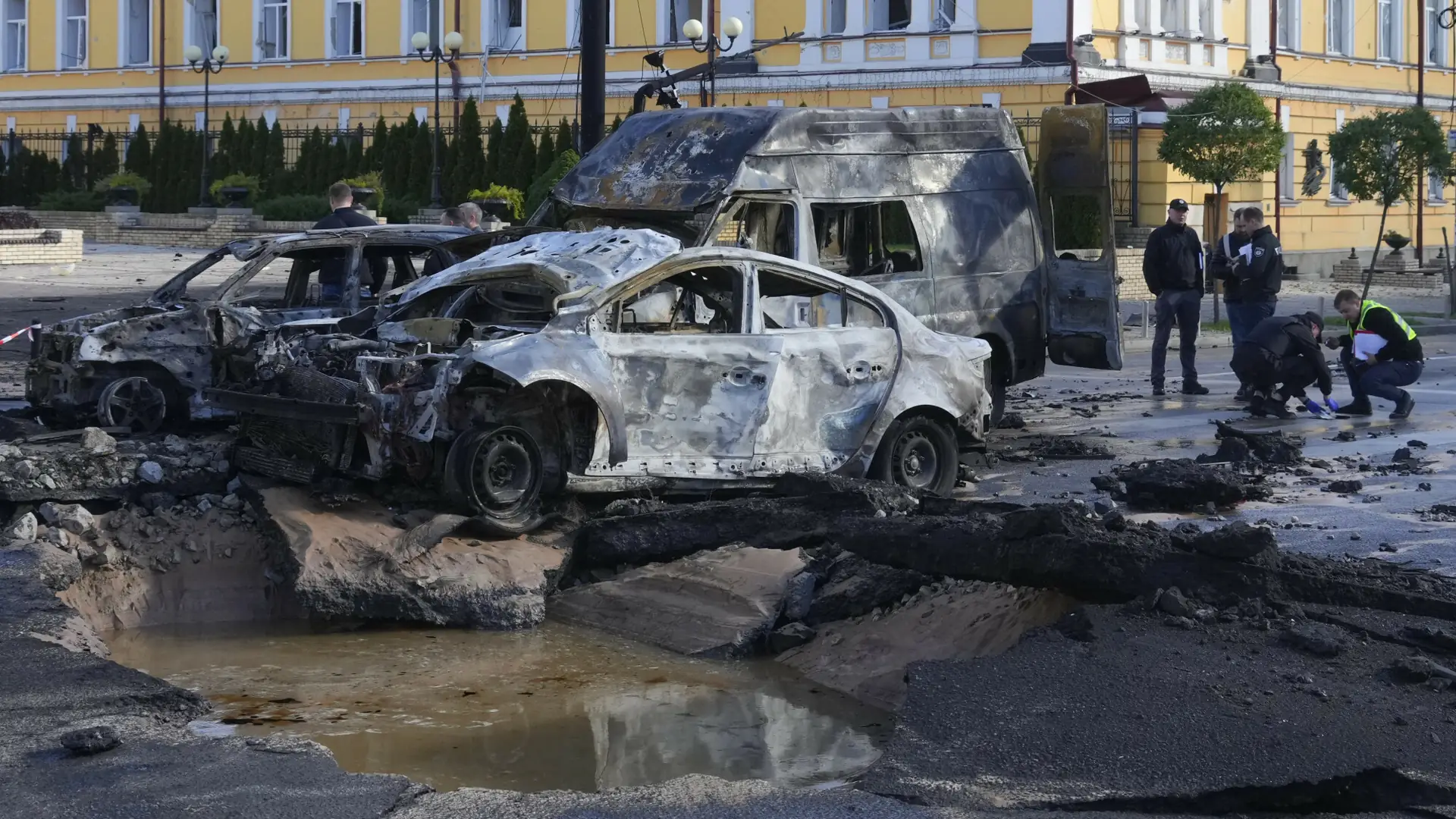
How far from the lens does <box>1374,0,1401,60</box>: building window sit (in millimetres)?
41469

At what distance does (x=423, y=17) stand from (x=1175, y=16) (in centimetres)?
1706

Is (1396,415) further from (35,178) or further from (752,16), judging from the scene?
(35,178)

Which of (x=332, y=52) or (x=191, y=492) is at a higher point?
(x=332, y=52)

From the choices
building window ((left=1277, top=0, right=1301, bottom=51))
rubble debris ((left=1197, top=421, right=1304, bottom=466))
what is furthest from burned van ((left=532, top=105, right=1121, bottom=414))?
building window ((left=1277, top=0, right=1301, bottom=51))

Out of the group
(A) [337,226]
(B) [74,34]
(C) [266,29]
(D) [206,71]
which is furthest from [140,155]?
(A) [337,226]

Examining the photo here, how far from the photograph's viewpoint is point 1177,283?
1584cm

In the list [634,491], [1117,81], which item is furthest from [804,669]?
[1117,81]

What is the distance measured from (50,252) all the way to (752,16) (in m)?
14.7

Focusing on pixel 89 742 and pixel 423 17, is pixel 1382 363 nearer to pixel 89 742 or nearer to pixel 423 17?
pixel 89 742

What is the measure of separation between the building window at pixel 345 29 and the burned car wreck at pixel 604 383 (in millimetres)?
33881

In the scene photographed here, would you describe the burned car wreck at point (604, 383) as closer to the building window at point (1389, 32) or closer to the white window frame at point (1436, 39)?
the building window at point (1389, 32)

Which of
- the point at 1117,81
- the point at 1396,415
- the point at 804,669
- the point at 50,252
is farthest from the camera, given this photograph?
the point at 1117,81

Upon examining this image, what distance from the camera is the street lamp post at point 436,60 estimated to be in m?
35.6

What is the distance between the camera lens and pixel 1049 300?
1348cm
